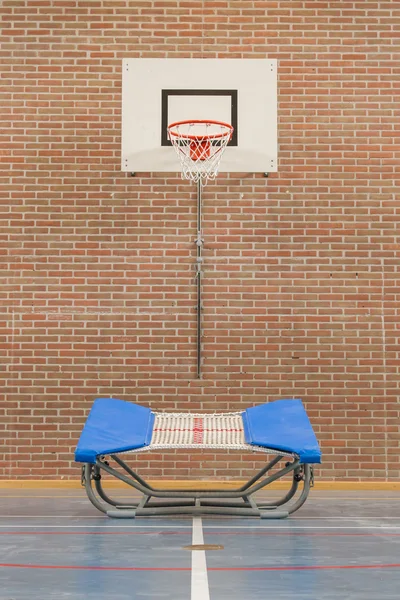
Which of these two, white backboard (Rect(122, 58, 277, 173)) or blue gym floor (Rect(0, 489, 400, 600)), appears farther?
white backboard (Rect(122, 58, 277, 173))

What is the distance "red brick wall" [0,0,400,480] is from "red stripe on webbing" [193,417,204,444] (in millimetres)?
1231

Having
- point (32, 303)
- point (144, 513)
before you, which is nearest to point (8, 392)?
point (32, 303)

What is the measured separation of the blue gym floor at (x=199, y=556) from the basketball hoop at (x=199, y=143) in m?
3.36

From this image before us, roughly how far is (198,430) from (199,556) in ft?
6.52

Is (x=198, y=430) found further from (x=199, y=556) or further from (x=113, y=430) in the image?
(x=199, y=556)

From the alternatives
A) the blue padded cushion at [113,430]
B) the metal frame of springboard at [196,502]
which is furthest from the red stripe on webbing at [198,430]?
the metal frame of springboard at [196,502]

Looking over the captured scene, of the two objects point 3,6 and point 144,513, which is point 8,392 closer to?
point 144,513

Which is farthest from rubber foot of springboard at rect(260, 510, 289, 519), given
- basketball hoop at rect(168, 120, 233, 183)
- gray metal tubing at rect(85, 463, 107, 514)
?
basketball hoop at rect(168, 120, 233, 183)

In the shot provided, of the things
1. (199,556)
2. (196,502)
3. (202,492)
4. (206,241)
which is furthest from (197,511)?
(206,241)

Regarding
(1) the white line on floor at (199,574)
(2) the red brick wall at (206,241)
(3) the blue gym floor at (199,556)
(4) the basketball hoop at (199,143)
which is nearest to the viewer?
(1) the white line on floor at (199,574)

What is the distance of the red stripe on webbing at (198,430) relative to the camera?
6102 millimetres

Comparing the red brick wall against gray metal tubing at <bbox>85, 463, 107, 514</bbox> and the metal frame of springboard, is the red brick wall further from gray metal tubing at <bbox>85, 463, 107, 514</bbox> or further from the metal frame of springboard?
gray metal tubing at <bbox>85, 463, 107, 514</bbox>

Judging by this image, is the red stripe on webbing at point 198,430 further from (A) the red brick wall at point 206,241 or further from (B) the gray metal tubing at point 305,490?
(A) the red brick wall at point 206,241

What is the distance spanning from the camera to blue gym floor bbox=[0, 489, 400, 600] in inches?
144
